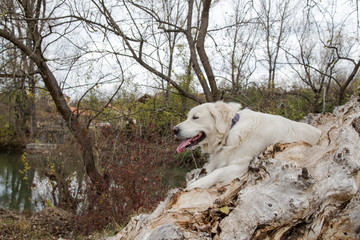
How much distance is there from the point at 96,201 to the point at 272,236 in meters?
7.56

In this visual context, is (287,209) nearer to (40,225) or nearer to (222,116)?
(222,116)

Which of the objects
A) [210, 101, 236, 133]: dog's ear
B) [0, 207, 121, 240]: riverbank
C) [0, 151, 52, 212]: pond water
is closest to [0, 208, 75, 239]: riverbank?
[0, 207, 121, 240]: riverbank

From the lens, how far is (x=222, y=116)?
376 centimetres

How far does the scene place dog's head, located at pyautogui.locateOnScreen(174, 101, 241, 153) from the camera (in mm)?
3745

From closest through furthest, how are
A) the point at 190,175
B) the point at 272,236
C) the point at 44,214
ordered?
the point at 272,236 → the point at 190,175 → the point at 44,214

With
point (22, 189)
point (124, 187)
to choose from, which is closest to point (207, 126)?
point (124, 187)

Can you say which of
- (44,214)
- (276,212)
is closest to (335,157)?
(276,212)

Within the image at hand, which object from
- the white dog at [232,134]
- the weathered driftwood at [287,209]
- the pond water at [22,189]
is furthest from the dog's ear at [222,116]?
the pond water at [22,189]

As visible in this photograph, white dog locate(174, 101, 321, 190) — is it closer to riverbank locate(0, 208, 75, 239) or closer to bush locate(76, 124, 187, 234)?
bush locate(76, 124, 187, 234)

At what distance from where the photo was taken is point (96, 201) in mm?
8422

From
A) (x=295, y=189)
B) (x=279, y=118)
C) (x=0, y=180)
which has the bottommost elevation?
(x=0, y=180)

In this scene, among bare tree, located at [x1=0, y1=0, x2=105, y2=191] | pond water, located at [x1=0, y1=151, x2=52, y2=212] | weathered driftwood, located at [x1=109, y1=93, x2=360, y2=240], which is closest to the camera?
weathered driftwood, located at [x1=109, y1=93, x2=360, y2=240]

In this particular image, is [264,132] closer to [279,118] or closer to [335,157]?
[279,118]

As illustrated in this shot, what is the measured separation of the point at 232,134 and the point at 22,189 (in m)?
13.2
